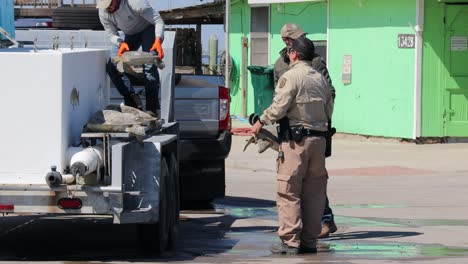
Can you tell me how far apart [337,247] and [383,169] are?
7.88 m

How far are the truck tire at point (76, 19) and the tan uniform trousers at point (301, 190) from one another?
172 inches

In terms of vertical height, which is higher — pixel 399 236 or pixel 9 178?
pixel 9 178

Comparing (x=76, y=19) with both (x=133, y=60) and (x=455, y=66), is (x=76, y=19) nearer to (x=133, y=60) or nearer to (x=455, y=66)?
(x=133, y=60)

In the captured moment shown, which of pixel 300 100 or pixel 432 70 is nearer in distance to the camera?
pixel 300 100

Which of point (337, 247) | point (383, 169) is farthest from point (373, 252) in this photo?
point (383, 169)

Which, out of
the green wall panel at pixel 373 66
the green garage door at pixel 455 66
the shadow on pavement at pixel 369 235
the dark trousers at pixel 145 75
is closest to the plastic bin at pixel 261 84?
the green wall panel at pixel 373 66

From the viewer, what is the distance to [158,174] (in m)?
8.88

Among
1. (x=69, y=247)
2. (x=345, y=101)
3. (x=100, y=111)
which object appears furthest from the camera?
(x=345, y=101)

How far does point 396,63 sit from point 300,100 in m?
12.3

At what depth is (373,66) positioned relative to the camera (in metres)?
22.3

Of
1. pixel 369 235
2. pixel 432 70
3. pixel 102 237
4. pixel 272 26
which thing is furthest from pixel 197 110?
pixel 272 26

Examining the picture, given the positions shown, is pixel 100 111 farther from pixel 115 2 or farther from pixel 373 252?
pixel 373 252

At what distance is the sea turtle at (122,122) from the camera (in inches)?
354

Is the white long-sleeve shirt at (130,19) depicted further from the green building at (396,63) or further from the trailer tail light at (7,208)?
the green building at (396,63)
